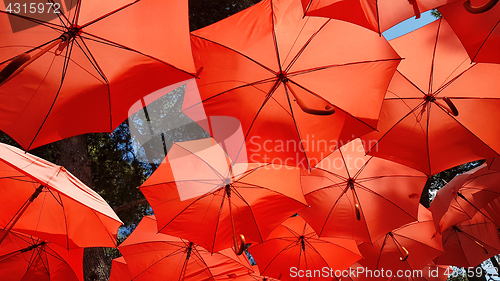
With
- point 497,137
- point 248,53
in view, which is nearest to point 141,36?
point 248,53

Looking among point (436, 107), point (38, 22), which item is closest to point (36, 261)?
point (38, 22)

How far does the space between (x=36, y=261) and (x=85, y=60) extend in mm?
4840

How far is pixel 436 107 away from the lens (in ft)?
15.7

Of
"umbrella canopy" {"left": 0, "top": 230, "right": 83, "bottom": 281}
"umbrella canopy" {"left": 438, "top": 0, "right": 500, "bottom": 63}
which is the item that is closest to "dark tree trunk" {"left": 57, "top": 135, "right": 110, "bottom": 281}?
"umbrella canopy" {"left": 0, "top": 230, "right": 83, "bottom": 281}

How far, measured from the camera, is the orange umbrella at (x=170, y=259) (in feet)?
21.2

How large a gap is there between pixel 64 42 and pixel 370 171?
17.7ft

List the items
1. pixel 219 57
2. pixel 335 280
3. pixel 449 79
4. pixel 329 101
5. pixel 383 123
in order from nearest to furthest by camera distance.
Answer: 1. pixel 219 57
2. pixel 329 101
3. pixel 449 79
4. pixel 383 123
5. pixel 335 280

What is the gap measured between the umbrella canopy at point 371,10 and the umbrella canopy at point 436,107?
1.23m

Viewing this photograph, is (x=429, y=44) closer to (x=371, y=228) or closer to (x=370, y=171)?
(x=370, y=171)

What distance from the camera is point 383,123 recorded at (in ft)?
16.1

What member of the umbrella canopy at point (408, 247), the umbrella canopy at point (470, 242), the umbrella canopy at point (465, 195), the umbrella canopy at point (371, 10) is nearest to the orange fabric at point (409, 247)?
the umbrella canopy at point (408, 247)

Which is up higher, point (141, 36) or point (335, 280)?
point (141, 36)

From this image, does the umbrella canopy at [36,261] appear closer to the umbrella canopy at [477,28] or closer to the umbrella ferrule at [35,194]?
the umbrella ferrule at [35,194]

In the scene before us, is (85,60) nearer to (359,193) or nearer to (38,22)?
(38,22)
